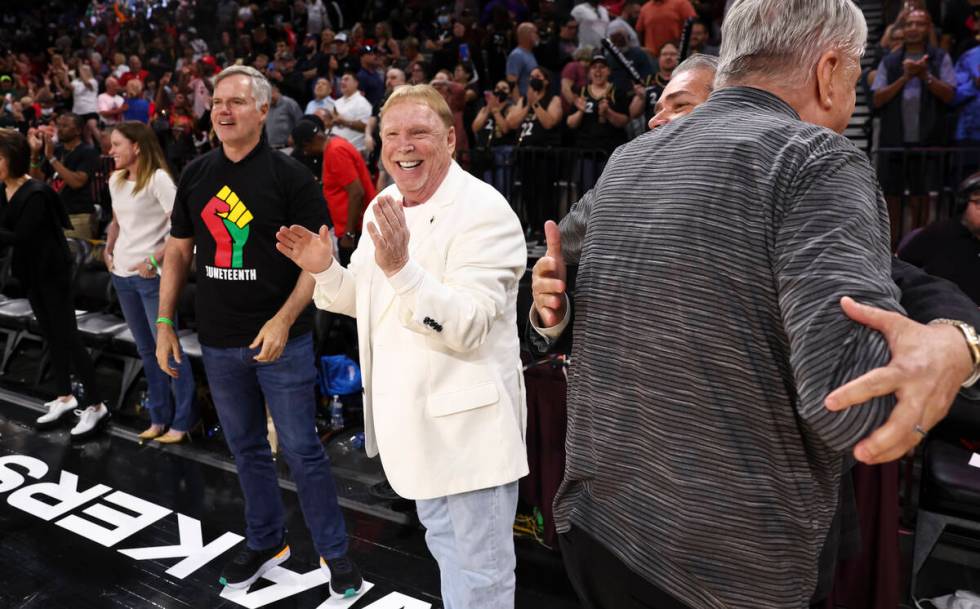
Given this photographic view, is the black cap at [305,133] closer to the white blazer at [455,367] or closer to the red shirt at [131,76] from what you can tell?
the white blazer at [455,367]

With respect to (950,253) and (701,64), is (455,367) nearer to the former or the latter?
(701,64)

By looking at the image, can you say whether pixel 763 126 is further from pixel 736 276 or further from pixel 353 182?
pixel 353 182

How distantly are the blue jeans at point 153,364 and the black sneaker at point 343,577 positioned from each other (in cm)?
191

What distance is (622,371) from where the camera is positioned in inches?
46.4

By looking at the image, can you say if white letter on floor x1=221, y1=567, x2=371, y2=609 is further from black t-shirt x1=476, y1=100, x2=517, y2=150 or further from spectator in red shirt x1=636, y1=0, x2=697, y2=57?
spectator in red shirt x1=636, y1=0, x2=697, y2=57

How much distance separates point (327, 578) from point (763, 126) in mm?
2689

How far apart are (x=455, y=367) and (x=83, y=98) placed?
1187cm

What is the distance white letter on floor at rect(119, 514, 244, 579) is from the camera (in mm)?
3250

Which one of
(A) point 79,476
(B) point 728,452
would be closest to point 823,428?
(B) point 728,452

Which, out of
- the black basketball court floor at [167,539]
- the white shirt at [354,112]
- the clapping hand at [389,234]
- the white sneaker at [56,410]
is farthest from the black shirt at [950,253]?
the white shirt at [354,112]

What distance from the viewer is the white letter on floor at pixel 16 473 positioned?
4.11 meters

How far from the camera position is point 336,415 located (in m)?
4.66

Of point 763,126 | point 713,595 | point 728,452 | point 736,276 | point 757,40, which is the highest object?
point 757,40

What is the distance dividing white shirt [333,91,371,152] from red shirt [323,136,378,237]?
8.20 ft
